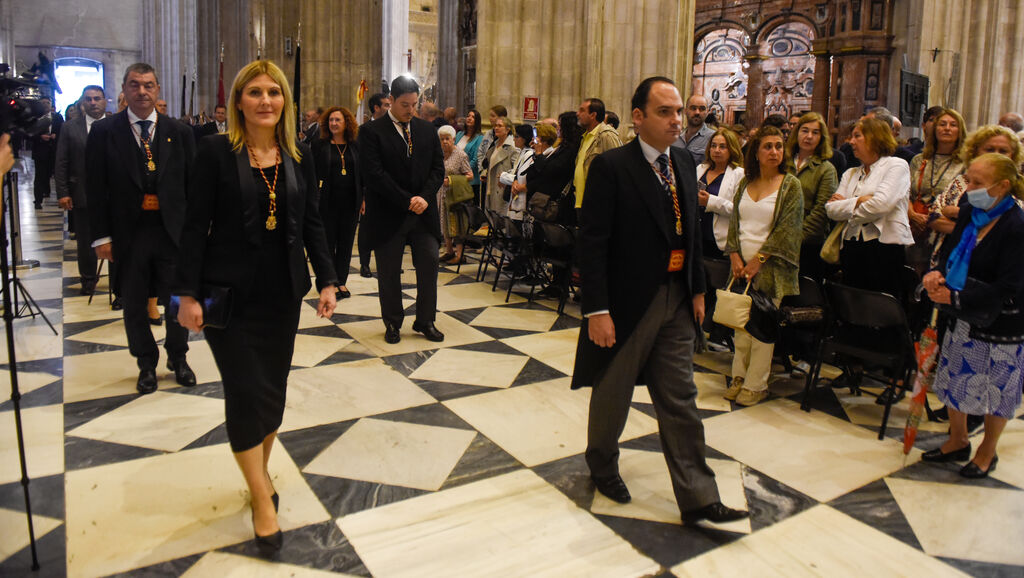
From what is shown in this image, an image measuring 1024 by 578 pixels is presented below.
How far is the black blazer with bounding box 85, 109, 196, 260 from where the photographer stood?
171 inches

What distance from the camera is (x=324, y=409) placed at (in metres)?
4.23

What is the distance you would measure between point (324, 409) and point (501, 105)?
6.67 metres

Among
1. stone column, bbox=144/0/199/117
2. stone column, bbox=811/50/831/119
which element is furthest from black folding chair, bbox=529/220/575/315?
stone column, bbox=144/0/199/117

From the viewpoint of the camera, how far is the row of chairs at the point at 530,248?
21.6 ft

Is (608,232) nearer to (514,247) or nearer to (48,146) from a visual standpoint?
(514,247)

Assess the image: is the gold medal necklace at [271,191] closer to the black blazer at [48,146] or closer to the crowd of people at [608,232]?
the crowd of people at [608,232]

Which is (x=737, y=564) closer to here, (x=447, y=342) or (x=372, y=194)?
(x=447, y=342)

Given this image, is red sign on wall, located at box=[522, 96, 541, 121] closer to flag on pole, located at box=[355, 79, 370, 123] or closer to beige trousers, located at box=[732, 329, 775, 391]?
flag on pole, located at box=[355, 79, 370, 123]

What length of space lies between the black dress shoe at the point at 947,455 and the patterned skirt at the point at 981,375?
0.88 feet

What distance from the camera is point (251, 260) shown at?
2758 millimetres

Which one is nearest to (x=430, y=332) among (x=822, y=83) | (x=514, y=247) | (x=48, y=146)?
(x=514, y=247)

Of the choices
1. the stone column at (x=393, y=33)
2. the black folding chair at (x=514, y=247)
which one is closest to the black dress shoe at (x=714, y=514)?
the black folding chair at (x=514, y=247)

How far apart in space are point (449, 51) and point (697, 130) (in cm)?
1297

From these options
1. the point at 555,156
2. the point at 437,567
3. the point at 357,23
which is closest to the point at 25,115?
the point at 437,567
